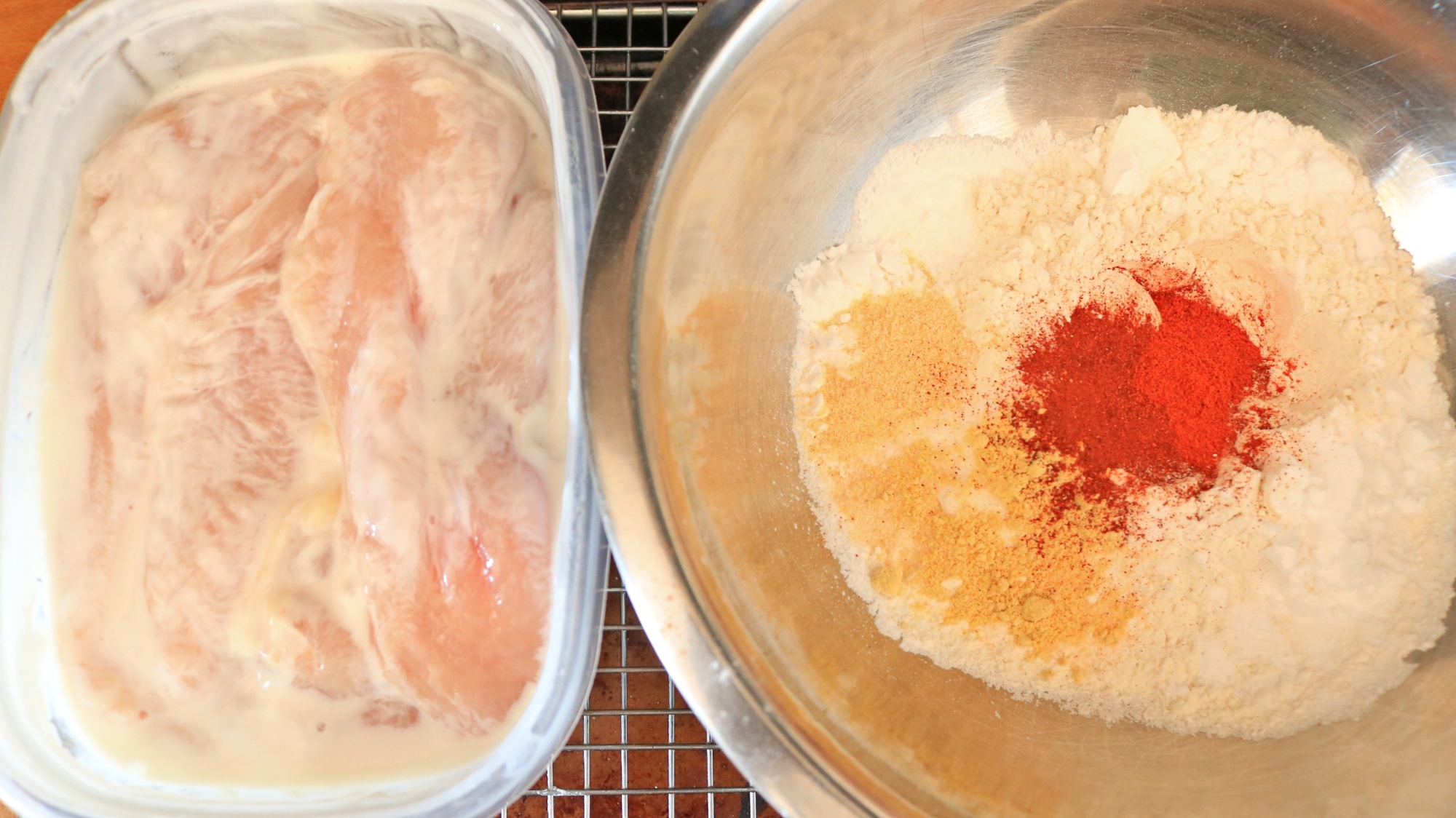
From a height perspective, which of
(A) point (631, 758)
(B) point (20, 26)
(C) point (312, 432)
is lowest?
(A) point (631, 758)

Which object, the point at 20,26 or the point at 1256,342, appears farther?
the point at 20,26

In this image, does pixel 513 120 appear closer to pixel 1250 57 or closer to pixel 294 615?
pixel 294 615

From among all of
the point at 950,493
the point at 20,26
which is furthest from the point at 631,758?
the point at 20,26

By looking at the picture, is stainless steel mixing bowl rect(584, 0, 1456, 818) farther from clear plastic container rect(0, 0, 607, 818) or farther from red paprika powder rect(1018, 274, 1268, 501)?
red paprika powder rect(1018, 274, 1268, 501)

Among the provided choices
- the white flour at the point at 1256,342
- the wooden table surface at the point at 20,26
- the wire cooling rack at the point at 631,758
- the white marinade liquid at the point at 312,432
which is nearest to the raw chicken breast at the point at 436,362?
the white marinade liquid at the point at 312,432

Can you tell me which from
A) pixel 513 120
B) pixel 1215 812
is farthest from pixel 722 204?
pixel 1215 812

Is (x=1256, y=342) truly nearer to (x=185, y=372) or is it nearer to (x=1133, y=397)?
(x=1133, y=397)

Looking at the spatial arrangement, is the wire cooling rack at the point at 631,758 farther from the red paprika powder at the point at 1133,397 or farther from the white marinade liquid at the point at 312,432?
the red paprika powder at the point at 1133,397
